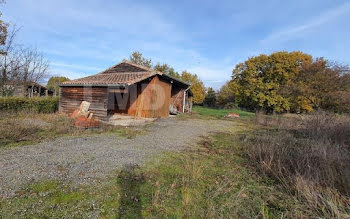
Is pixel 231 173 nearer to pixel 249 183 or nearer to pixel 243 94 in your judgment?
pixel 249 183

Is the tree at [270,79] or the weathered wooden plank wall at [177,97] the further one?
the tree at [270,79]

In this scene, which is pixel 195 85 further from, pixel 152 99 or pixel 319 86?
pixel 152 99

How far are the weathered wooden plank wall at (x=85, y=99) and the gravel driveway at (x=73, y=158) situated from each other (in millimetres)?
5275

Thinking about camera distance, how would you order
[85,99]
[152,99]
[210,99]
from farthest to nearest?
[210,99] < [152,99] < [85,99]

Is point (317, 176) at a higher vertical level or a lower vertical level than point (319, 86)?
lower

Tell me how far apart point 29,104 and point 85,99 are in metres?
3.83

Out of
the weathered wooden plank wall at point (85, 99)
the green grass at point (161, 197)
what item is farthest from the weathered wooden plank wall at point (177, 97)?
the green grass at point (161, 197)

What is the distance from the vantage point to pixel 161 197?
10.2 feet

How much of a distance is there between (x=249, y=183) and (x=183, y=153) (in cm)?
232

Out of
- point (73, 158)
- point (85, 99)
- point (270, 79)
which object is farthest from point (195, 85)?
point (73, 158)

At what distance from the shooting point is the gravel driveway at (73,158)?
11.7 feet

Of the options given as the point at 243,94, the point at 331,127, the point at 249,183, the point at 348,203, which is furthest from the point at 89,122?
the point at 243,94

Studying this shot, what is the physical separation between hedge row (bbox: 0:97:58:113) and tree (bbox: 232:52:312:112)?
26.5 m

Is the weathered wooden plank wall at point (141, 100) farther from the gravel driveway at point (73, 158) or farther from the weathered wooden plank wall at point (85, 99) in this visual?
the gravel driveway at point (73, 158)
